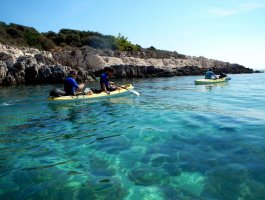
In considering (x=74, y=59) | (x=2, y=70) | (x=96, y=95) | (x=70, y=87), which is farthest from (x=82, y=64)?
(x=70, y=87)

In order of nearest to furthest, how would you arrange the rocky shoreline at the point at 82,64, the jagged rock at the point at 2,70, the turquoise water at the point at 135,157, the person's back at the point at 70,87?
the turquoise water at the point at 135,157 < the person's back at the point at 70,87 < the jagged rock at the point at 2,70 < the rocky shoreline at the point at 82,64

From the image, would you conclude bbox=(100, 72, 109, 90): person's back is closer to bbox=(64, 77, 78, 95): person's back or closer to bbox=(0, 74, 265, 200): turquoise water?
bbox=(64, 77, 78, 95): person's back

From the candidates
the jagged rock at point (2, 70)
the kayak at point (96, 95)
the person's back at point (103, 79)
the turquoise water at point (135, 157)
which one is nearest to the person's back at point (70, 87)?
the kayak at point (96, 95)

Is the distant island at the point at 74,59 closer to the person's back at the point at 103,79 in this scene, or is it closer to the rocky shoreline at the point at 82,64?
the rocky shoreline at the point at 82,64

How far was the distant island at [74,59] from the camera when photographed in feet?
127

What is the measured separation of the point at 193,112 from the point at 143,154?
6.71 meters

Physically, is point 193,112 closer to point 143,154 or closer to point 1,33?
point 143,154

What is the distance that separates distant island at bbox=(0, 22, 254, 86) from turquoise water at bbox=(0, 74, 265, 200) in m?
28.2

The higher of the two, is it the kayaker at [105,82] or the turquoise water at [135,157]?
the kayaker at [105,82]

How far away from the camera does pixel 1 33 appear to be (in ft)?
179

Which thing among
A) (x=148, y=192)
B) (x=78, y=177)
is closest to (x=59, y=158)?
(x=78, y=177)

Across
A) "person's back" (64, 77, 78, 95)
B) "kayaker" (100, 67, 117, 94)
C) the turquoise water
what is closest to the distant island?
"kayaker" (100, 67, 117, 94)

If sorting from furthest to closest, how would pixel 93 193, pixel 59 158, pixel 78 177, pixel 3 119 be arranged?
pixel 3 119, pixel 59 158, pixel 78 177, pixel 93 193

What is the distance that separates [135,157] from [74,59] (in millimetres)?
45409
